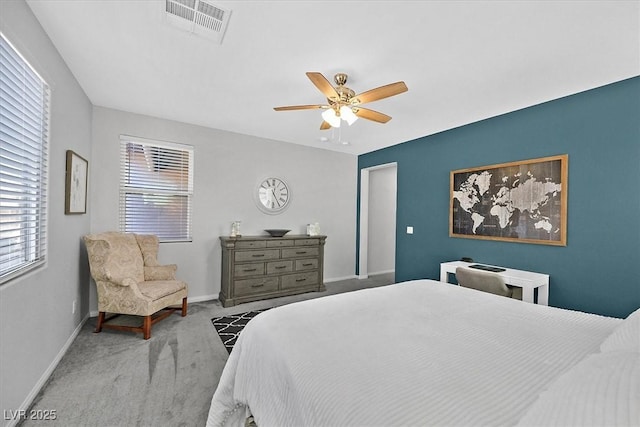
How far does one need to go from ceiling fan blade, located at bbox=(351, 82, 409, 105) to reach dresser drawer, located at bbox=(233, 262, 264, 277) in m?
2.65

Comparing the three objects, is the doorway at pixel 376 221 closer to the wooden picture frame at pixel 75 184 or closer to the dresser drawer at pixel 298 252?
the dresser drawer at pixel 298 252

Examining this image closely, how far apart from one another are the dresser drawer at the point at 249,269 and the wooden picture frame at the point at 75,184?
1.82 m

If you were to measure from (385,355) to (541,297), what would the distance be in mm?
2696

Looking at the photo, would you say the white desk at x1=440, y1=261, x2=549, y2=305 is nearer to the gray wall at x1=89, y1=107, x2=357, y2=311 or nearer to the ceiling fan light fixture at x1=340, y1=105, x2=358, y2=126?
the ceiling fan light fixture at x1=340, y1=105, x2=358, y2=126

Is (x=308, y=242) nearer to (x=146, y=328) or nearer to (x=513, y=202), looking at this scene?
(x=146, y=328)

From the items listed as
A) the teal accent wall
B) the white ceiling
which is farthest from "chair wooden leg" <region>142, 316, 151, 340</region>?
the teal accent wall

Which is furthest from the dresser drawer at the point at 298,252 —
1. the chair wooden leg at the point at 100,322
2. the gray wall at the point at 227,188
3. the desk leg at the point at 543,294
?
the desk leg at the point at 543,294

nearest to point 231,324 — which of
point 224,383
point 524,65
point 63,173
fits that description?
point 224,383

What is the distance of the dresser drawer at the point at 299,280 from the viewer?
14.2 ft

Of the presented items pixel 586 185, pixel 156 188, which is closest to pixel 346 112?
pixel 586 185

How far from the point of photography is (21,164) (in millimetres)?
1758

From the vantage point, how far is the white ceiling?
1749mm

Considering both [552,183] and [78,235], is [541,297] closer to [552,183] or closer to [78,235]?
[552,183]

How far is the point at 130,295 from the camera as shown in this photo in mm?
2773
